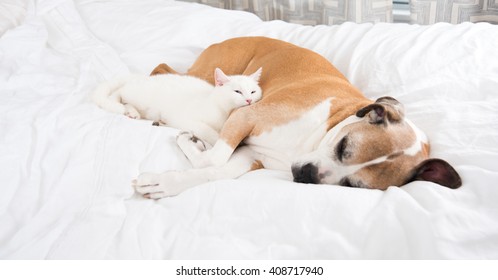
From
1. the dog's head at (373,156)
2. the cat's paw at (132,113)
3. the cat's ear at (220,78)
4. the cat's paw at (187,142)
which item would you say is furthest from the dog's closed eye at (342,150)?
the cat's paw at (132,113)

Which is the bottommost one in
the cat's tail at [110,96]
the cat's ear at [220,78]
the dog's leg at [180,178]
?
the dog's leg at [180,178]

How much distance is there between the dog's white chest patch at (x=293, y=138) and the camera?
170 cm

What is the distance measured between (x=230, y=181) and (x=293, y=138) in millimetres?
422

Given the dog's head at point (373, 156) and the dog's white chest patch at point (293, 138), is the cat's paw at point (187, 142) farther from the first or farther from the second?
the dog's head at point (373, 156)

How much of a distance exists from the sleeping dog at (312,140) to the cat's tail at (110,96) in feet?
1.37

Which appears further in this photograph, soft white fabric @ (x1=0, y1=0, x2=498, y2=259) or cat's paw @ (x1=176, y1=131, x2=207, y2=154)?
cat's paw @ (x1=176, y1=131, x2=207, y2=154)

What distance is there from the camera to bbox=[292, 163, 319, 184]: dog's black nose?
1465 millimetres

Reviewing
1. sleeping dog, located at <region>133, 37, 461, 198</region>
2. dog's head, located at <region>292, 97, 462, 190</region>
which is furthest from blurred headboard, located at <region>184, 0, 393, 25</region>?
dog's head, located at <region>292, 97, 462, 190</region>

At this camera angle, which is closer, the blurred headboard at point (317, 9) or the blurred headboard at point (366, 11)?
the blurred headboard at point (366, 11)

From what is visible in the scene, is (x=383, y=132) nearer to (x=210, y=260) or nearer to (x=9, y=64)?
(x=210, y=260)

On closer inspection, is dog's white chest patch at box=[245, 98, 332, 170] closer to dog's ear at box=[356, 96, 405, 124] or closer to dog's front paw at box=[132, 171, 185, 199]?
dog's ear at box=[356, 96, 405, 124]

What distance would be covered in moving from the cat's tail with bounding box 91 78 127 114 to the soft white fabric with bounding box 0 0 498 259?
0.20 ft

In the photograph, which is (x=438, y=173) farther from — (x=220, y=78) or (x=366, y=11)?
(x=366, y=11)

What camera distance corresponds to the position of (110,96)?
206 cm
